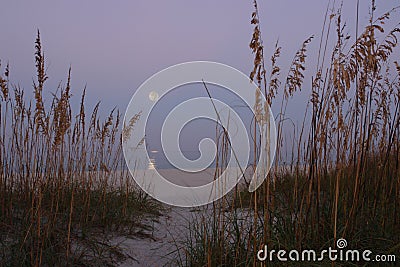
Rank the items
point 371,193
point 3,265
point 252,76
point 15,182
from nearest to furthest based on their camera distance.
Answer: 1. point 252,76
2. point 3,265
3. point 371,193
4. point 15,182

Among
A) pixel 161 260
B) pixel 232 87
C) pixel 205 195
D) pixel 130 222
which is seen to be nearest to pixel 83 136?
pixel 130 222

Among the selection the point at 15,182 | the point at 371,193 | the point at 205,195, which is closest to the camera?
the point at 371,193

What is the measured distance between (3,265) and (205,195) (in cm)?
278

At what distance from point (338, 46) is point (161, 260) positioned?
1935 millimetres

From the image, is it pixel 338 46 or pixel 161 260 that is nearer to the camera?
pixel 338 46

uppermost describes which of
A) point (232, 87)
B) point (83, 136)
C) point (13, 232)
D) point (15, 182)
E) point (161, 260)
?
point (232, 87)

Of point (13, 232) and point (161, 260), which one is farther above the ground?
point (13, 232)

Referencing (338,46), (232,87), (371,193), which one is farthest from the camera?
(371,193)

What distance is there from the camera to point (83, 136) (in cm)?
332

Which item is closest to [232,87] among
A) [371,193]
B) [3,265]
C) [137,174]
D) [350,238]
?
[350,238]

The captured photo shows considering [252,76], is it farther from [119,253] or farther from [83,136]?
[83,136]

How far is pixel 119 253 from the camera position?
111 inches

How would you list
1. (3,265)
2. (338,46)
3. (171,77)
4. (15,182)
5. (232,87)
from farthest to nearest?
(15,182), (171,77), (232,87), (3,265), (338,46)

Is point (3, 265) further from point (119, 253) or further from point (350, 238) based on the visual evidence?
point (350, 238)
